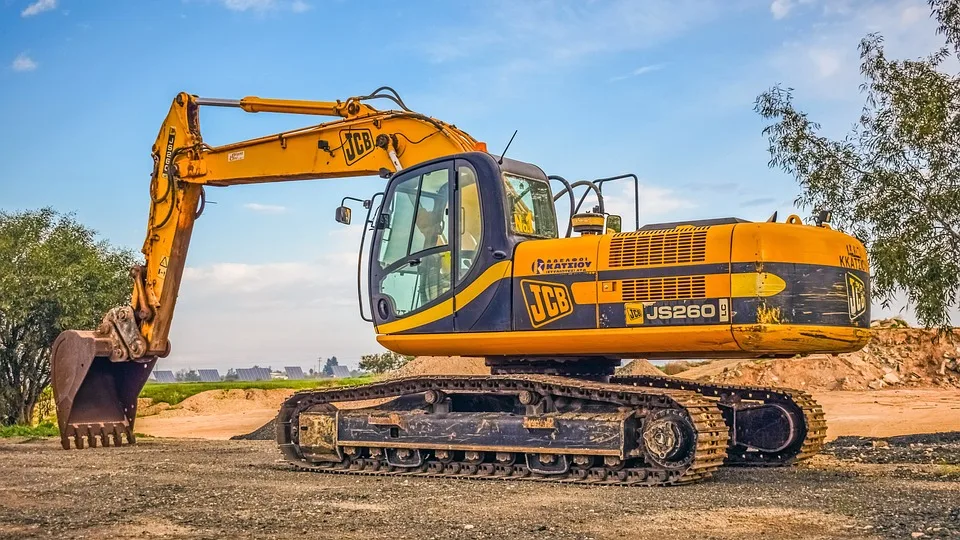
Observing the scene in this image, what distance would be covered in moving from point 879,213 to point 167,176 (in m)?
10.2

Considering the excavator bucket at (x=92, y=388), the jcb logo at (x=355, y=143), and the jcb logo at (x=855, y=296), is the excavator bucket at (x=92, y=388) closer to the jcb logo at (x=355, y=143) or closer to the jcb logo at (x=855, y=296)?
the jcb logo at (x=355, y=143)

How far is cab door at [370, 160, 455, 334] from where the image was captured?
11383 mm

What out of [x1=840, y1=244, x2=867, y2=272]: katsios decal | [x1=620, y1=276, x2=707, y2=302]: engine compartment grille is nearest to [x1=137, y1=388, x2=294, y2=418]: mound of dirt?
[x1=620, y1=276, x2=707, y2=302]: engine compartment grille

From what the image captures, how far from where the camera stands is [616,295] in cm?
1030

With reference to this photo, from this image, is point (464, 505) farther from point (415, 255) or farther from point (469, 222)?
point (415, 255)

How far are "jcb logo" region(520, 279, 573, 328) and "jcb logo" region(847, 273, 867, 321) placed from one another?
2714 mm

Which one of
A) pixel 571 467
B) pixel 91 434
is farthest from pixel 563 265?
pixel 91 434

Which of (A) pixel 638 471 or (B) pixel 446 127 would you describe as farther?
(B) pixel 446 127

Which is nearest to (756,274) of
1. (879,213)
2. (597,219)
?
(597,219)

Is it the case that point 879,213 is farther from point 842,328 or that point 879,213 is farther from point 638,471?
point 638,471

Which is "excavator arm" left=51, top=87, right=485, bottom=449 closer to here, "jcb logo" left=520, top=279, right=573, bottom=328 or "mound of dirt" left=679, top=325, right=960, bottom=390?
"jcb logo" left=520, top=279, right=573, bottom=328

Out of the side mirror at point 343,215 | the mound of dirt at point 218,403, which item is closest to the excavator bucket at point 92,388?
the side mirror at point 343,215

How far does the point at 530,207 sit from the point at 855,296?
139 inches

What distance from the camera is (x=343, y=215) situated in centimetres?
1197
